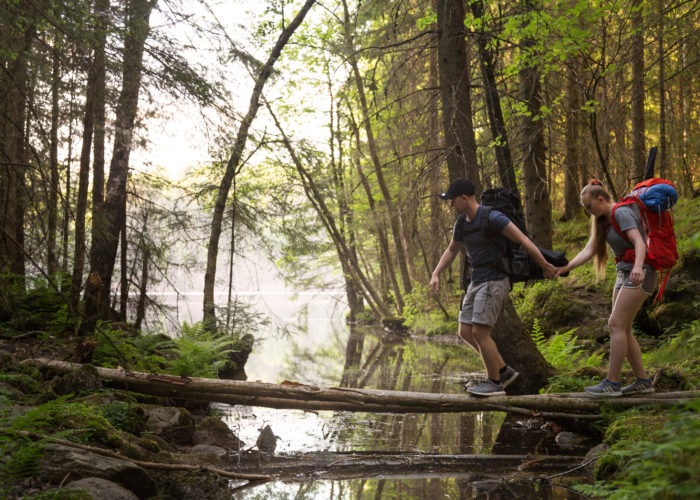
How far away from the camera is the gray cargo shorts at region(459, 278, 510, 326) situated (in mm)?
6055

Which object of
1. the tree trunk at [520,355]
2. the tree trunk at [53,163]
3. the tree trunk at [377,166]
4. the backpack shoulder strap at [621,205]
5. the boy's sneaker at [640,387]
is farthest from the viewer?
the tree trunk at [377,166]

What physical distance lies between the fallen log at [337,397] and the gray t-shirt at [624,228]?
58.0 inches

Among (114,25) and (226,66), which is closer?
(114,25)

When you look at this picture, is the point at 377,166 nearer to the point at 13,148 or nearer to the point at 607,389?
the point at 13,148

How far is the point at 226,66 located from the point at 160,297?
5270 millimetres

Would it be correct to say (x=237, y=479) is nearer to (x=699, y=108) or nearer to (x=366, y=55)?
(x=366, y=55)

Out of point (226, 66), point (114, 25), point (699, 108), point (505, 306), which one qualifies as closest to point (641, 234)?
point (505, 306)

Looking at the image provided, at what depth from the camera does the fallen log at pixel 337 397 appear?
6.05 meters

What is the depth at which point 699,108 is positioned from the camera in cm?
2109

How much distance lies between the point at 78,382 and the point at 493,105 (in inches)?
344

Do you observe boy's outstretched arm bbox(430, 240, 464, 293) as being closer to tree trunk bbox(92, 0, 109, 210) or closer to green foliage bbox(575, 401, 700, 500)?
green foliage bbox(575, 401, 700, 500)

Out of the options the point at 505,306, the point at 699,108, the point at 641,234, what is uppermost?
the point at 699,108

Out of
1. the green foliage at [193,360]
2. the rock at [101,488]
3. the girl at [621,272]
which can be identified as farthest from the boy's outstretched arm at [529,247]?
the green foliage at [193,360]

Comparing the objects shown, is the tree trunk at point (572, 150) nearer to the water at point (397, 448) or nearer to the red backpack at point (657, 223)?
the water at point (397, 448)
